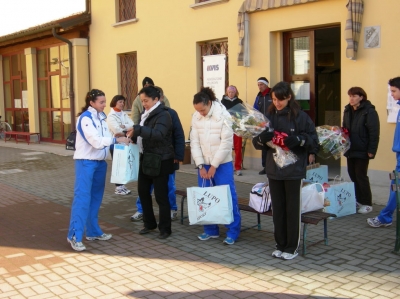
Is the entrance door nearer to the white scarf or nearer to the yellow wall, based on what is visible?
the yellow wall

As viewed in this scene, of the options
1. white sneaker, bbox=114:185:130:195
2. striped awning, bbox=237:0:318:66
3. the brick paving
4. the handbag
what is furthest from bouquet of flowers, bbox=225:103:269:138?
striped awning, bbox=237:0:318:66

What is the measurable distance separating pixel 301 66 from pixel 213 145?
5004mm

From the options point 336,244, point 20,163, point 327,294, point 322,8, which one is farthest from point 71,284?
point 20,163

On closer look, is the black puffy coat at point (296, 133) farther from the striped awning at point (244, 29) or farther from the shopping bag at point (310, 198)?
the striped awning at point (244, 29)

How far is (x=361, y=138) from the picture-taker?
697cm

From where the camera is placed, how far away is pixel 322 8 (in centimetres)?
920

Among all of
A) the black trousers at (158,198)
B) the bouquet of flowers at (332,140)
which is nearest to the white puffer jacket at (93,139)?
the black trousers at (158,198)

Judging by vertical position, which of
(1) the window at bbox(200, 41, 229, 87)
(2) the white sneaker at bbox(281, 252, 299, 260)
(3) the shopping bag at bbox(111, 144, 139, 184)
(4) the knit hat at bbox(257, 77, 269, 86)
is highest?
(1) the window at bbox(200, 41, 229, 87)

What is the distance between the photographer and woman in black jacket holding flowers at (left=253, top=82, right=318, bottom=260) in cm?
510

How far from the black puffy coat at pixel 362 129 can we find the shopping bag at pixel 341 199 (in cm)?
48

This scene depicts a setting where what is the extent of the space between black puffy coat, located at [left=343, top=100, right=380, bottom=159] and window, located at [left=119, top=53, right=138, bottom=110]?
8.57 meters

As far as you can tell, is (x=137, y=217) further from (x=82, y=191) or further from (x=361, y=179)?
(x=361, y=179)

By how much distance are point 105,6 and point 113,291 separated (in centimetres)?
1205

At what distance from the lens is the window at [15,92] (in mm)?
19962
